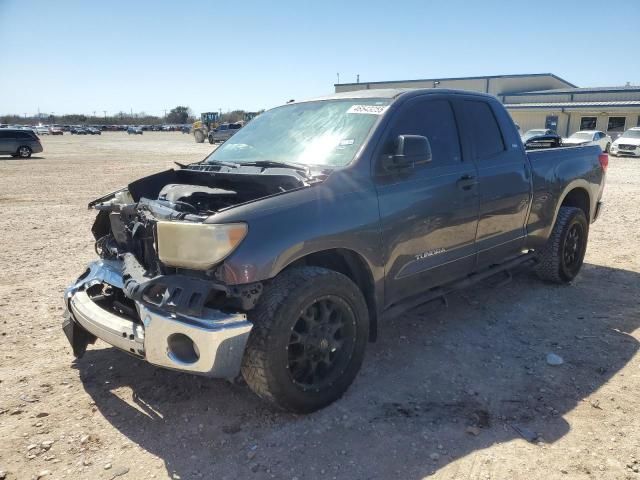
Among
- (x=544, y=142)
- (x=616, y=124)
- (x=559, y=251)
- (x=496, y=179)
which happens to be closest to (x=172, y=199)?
(x=496, y=179)

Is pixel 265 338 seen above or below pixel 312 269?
below

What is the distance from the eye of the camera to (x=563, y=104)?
40844mm

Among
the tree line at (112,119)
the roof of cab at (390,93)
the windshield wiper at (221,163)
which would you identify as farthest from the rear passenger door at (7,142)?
the tree line at (112,119)

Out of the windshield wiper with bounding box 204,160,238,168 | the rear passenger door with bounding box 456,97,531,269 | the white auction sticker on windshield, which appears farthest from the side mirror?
the windshield wiper with bounding box 204,160,238,168

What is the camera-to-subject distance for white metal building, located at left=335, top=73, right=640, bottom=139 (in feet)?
123

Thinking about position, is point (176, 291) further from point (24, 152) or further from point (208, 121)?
point (208, 121)

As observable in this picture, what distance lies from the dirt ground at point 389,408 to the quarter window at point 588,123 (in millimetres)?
39423

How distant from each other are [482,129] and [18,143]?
94.1 ft

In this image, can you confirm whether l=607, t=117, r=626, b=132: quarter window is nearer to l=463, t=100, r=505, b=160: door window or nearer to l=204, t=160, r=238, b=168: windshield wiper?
l=463, t=100, r=505, b=160: door window

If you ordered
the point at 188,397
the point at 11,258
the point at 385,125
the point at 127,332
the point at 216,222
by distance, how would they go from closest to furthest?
the point at 216,222 < the point at 127,332 < the point at 188,397 < the point at 385,125 < the point at 11,258

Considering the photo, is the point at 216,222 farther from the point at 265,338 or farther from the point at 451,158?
the point at 451,158

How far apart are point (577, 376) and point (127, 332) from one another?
9.94 ft

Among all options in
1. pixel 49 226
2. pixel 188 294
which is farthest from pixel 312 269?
pixel 49 226

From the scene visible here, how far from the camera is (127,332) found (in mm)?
2877
